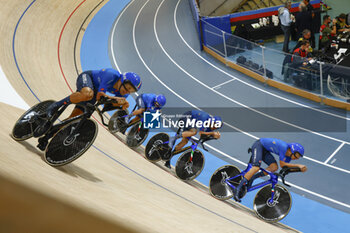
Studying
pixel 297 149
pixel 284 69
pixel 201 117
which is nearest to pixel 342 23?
pixel 284 69

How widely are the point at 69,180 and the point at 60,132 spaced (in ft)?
3.91

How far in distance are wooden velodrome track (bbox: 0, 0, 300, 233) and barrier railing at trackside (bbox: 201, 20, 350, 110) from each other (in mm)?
4484

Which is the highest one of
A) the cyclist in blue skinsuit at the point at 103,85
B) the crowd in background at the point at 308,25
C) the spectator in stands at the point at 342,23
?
the spectator in stands at the point at 342,23

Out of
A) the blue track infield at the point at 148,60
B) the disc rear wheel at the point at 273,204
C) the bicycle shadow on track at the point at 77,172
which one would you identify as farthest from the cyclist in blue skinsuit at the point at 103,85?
the blue track infield at the point at 148,60

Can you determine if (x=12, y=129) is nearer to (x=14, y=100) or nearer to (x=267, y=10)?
(x=14, y=100)

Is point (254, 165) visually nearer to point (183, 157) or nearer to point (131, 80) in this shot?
point (183, 157)

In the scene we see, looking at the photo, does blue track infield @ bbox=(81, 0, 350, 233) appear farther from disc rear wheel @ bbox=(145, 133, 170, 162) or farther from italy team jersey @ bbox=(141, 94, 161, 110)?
italy team jersey @ bbox=(141, 94, 161, 110)

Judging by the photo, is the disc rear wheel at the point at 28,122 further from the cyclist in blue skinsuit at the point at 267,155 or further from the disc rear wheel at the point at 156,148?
the cyclist in blue skinsuit at the point at 267,155

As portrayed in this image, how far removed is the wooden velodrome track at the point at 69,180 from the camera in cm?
38

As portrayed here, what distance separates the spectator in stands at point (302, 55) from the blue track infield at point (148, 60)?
6.56 ft

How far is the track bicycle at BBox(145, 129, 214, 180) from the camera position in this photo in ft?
22.0

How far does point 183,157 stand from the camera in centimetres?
679

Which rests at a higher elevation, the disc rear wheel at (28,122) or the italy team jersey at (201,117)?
the italy team jersey at (201,117)

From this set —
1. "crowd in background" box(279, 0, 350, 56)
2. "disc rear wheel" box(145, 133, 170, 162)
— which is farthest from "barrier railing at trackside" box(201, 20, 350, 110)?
"disc rear wheel" box(145, 133, 170, 162)
